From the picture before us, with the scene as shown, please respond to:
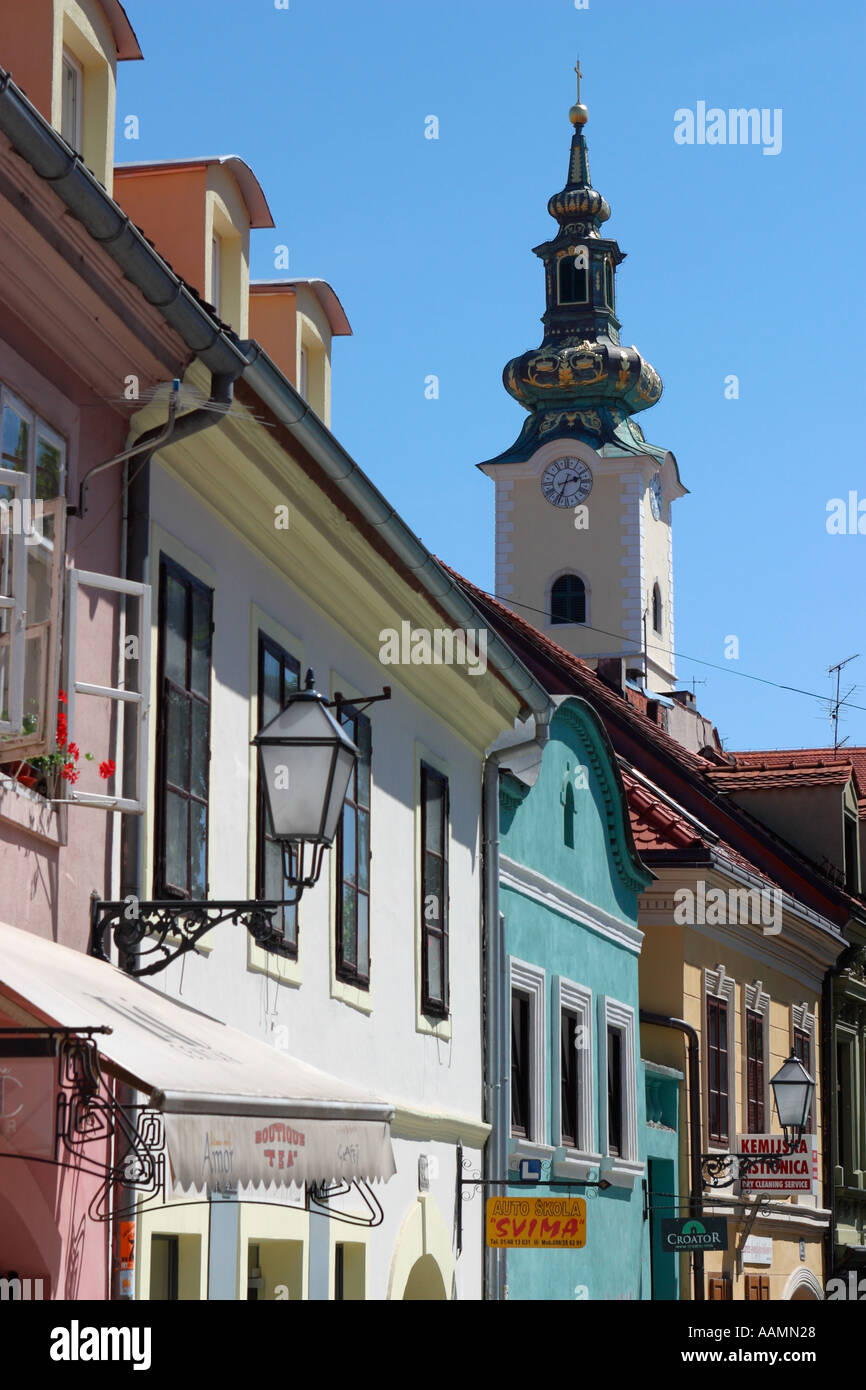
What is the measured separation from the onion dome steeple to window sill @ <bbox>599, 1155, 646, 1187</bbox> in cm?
6033

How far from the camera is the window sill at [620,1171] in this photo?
22328 mm

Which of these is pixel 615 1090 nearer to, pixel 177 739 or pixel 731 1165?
pixel 731 1165

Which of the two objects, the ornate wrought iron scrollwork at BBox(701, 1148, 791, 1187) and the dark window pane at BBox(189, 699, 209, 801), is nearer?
the dark window pane at BBox(189, 699, 209, 801)

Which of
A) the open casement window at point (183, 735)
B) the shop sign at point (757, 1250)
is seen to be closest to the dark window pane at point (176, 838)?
the open casement window at point (183, 735)

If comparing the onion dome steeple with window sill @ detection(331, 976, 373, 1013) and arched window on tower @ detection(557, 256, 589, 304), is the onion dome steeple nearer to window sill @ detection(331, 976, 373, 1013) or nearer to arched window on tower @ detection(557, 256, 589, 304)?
arched window on tower @ detection(557, 256, 589, 304)

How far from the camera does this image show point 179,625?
1210 centimetres

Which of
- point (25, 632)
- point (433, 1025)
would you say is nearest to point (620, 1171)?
point (433, 1025)

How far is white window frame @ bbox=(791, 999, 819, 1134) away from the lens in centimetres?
3091

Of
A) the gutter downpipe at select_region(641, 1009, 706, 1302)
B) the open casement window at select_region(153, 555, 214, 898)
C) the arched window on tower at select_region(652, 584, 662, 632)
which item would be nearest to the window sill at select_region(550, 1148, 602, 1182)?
the gutter downpipe at select_region(641, 1009, 706, 1302)
